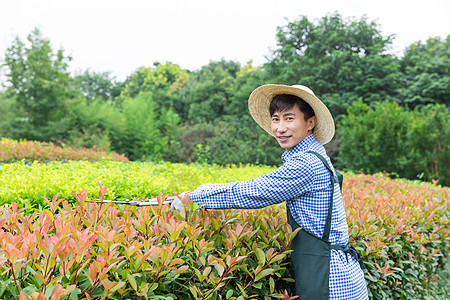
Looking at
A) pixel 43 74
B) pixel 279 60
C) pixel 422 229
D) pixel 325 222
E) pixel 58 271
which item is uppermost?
pixel 279 60

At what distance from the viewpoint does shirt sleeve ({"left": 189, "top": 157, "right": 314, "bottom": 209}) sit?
168cm

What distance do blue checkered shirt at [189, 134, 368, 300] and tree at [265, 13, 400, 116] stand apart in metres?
13.1

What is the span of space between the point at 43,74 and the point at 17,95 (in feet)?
A: 4.81

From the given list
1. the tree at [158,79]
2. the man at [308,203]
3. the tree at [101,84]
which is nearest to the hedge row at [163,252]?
the man at [308,203]

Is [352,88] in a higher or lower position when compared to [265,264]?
higher

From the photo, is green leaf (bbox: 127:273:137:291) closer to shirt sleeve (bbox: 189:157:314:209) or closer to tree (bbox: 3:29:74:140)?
shirt sleeve (bbox: 189:157:314:209)

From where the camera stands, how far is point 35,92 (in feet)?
51.0

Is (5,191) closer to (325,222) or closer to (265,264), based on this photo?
(265,264)

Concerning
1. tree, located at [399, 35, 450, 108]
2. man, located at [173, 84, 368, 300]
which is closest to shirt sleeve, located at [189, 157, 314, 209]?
man, located at [173, 84, 368, 300]

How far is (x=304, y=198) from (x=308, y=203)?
0.03 meters

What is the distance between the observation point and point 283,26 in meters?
17.3

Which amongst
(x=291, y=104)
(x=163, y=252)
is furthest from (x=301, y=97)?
(x=163, y=252)

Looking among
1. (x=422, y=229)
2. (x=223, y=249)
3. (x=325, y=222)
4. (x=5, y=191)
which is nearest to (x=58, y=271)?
(x=223, y=249)

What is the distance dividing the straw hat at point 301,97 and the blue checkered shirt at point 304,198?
321 mm
